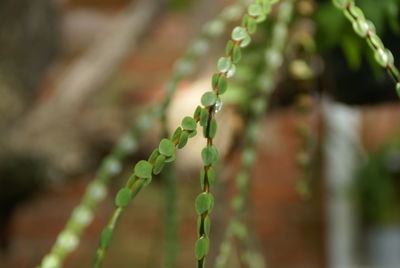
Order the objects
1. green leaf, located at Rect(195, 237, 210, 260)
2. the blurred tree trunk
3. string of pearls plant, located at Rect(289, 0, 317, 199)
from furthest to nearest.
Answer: the blurred tree trunk
string of pearls plant, located at Rect(289, 0, 317, 199)
green leaf, located at Rect(195, 237, 210, 260)

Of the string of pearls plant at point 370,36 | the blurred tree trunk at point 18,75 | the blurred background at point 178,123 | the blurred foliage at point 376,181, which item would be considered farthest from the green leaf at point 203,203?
the blurred foliage at point 376,181

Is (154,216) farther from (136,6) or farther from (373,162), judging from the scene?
(136,6)

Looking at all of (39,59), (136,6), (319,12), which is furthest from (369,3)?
(39,59)

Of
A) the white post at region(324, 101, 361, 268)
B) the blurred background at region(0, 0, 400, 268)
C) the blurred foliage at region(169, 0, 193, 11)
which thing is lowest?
the white post at region(324, 101, 361, 268)

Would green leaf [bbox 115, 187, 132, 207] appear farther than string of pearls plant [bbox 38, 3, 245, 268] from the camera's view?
No

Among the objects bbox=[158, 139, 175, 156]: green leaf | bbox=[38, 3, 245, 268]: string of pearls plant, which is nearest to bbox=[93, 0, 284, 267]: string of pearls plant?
bbox=[158, 139, 175, 156]: green leaf

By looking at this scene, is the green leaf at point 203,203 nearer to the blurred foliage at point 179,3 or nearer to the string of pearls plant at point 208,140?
the string of pearls plant at point 208,140

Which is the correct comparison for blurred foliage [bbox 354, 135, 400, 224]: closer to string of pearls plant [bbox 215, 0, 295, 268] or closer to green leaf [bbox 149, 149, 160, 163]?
string of pearls plant [bbox 215, 0, 295, 268]
